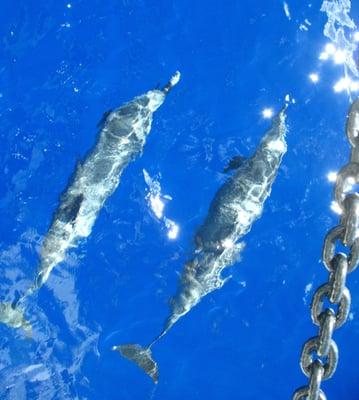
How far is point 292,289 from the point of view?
9.99 meters

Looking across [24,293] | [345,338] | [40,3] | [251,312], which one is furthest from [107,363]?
[40,3]

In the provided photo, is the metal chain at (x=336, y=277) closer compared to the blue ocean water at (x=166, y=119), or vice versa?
the metal chain at (x=336, y=277)

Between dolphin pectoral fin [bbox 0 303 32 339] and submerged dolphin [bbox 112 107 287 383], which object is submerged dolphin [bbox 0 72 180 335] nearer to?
dolphin pectoral fin [bbox 0 303 32 339]

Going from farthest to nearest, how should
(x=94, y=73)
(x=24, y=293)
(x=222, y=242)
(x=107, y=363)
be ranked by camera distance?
(x=107, y=363)
(x=24, y=293)
(x=94, y=73)
(x=222, y=242)

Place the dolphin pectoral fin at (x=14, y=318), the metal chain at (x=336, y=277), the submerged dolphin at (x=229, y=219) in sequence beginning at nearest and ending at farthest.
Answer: the metal chain at (x=336, y=277) < the submerged dolphin at (x=229, y=219) < the dolphin pectoral fin at (x=14, y=318)

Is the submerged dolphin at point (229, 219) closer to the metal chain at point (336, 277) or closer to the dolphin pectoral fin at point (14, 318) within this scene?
the dolphin pectoral fin at point (14, 318)

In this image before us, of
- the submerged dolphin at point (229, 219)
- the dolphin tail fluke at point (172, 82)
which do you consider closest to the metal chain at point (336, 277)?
the submerged dolphin at point (229, 219)

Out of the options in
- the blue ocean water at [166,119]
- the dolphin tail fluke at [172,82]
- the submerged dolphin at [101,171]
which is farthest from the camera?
the dolphin tail fluke at [172,82]

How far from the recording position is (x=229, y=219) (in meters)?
7.90

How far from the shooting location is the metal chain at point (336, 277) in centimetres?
239

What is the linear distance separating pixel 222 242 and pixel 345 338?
15.7ft

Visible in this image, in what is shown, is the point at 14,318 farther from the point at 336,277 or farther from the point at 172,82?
the point at 336,277

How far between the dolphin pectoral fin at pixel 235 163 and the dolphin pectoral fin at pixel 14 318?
15.6ft

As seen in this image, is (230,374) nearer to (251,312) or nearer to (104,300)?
(251,312)
